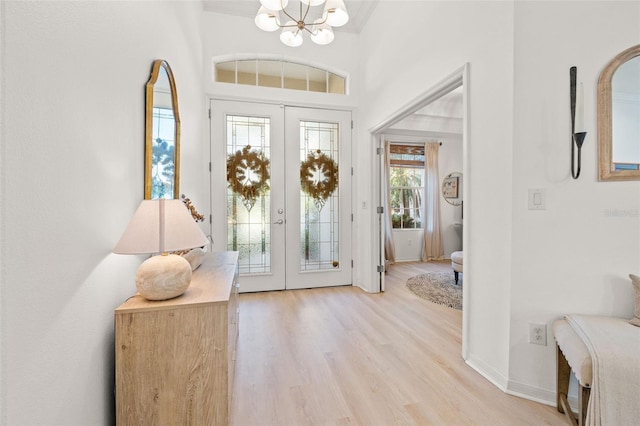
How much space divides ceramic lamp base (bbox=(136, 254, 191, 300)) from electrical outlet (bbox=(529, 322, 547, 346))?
1942 millimetres

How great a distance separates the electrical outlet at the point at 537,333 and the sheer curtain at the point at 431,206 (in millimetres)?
4320

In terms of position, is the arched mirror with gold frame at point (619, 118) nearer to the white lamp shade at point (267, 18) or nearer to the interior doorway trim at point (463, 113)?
the interior doorway trim at point (463, 113)

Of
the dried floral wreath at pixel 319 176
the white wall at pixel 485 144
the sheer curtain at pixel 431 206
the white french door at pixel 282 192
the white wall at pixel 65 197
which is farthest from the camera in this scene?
the sheer curtain at pixel 431 206

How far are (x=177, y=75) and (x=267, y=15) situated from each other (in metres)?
1.10

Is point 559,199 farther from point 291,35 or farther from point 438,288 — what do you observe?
point 291,35

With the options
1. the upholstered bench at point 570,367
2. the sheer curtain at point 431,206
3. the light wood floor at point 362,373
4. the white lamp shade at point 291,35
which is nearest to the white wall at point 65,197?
the light wood floor at point 362,373

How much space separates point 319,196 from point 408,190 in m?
2.79

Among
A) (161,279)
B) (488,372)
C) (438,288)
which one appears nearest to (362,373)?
(488,372)

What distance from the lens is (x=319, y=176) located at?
4.02m

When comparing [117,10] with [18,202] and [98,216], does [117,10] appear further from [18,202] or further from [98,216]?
[18,202]

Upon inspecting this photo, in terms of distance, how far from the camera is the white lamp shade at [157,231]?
3.70ft

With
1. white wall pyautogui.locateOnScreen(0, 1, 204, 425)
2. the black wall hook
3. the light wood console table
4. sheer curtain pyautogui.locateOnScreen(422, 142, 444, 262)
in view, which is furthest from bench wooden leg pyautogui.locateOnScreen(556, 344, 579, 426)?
sheer curtain pyautogui.locateOnScreen(422, 142, 444, 262)

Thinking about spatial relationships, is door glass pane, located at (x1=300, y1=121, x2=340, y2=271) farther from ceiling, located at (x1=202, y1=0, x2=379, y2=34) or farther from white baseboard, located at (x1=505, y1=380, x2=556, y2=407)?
white baseboard, located at (x1=505, y1=380, x2=556, y2=407)

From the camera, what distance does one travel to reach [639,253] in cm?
156
